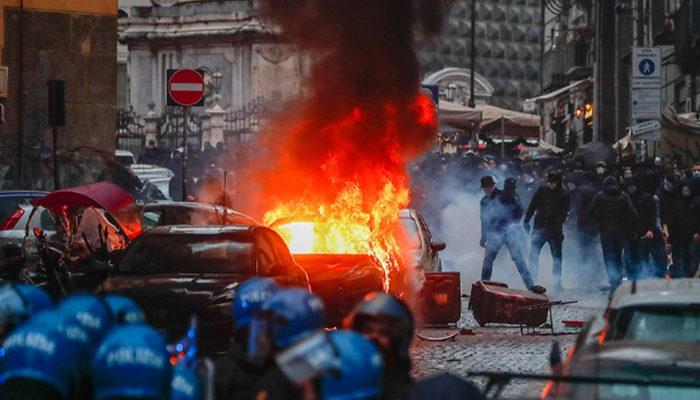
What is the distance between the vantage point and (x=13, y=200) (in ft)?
70.5

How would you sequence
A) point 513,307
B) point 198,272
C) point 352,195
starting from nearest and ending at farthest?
point 198,272, point 513,307, point 352,195

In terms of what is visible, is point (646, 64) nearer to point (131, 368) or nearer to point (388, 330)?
point (388, 330)

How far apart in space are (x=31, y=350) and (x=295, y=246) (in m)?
12.6

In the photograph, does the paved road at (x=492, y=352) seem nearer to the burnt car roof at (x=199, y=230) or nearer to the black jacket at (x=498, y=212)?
the burnt car roof at (x=199, y=230)

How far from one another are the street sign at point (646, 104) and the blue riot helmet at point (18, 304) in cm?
2054

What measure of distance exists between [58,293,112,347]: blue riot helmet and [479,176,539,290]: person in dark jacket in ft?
Answer: 54.3

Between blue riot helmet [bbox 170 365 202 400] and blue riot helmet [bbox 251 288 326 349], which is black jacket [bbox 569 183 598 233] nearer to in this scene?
blue riot helmet [bbox 251 288 326 349]

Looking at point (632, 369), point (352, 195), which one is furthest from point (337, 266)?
point (632, 369)

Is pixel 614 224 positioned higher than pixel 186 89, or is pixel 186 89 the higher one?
pixel 186 89

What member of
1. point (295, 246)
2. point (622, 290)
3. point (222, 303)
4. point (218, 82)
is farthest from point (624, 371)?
point (218, 82)

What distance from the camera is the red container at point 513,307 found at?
17578 mm

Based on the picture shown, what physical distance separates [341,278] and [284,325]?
10851mm

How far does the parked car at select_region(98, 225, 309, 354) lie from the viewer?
13312 mm

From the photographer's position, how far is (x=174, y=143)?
5394cm
